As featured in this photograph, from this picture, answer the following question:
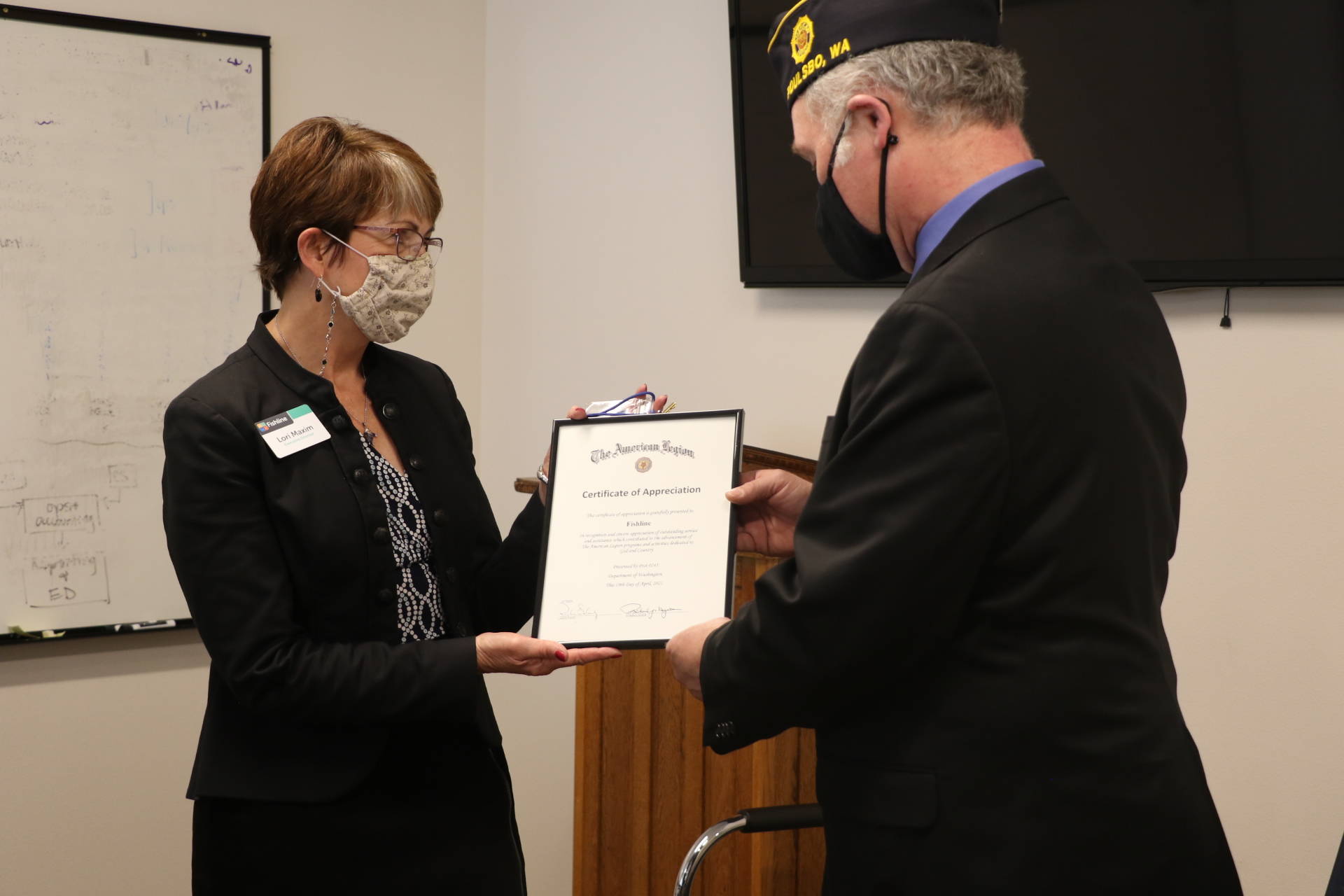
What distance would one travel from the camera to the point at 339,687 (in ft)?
5.32

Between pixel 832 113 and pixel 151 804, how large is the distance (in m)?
2.88

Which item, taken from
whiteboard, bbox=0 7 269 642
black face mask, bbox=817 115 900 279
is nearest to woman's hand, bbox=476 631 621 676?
black face mask, bbox=817 115 900 279

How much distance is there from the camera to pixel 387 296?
1.82 metres

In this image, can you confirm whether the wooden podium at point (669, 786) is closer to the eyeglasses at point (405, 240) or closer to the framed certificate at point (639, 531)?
the framed certificate at point (639, 531)

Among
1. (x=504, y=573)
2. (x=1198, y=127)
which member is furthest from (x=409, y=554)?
(x=1198, y=127)

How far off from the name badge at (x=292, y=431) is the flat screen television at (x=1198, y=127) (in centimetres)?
143

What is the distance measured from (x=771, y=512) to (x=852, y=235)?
517 millimetres

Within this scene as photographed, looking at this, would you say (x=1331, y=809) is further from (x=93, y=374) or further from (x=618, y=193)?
(x=93, y=374)

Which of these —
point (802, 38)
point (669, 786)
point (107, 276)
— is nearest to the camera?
point (802, 38)

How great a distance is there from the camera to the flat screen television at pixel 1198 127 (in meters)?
1.90

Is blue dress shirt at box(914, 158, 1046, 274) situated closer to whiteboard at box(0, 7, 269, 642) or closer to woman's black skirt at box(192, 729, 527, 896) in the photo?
woman's black skirt at box(192, 729, 527, 896)

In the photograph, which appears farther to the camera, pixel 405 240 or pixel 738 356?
pixel 738 356
